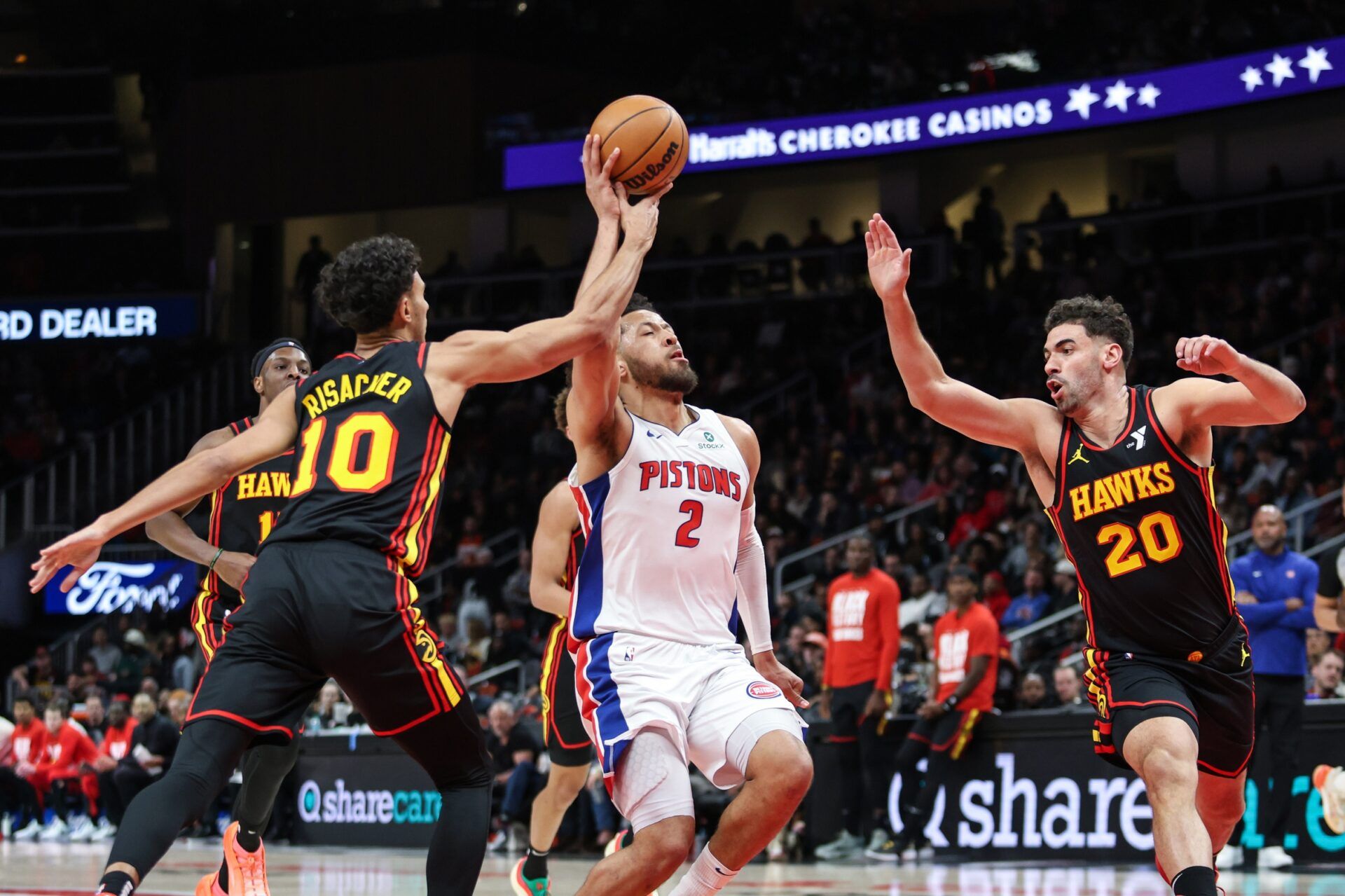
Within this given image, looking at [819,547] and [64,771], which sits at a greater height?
[819,547]

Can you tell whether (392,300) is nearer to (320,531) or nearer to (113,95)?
(320,531)

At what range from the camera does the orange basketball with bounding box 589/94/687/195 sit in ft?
19.0

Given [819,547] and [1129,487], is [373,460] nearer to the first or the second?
[1129,487]

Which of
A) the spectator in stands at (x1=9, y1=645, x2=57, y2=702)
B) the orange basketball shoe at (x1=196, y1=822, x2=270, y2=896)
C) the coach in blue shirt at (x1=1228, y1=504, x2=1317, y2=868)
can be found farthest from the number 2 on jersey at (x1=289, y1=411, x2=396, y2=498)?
the spectator in stands at (x1=9, y1=645, x2=57, y2=702)

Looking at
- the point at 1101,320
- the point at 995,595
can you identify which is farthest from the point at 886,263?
the point at 995,595

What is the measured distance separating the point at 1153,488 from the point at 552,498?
3248 mm

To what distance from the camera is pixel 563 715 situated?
8.47 m

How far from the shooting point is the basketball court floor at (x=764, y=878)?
9.30m

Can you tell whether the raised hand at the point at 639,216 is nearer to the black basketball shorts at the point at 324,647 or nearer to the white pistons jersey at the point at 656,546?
the white pistons jersey at the point at 656,546

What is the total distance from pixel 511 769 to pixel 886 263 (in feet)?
29.3

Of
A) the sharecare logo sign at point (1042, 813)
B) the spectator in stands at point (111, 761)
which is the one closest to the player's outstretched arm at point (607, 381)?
the sharecare logo sign at point (1042, 813)

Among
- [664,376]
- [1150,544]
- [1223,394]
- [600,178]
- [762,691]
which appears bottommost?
[762,691]

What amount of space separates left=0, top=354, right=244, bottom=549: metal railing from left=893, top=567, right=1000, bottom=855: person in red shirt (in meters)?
17.2

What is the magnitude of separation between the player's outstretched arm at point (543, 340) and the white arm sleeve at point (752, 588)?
1.31 metres
